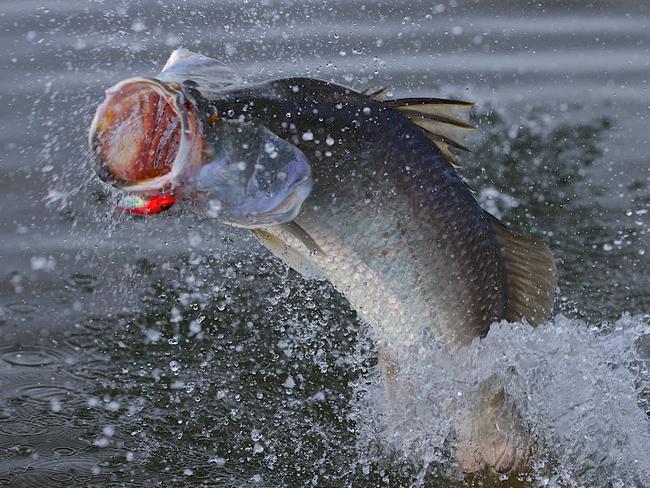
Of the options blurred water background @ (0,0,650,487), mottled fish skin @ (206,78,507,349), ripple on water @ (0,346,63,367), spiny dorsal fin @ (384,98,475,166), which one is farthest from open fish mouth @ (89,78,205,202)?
ripple on water @ (0,346,63,367)

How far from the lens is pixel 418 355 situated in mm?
3572

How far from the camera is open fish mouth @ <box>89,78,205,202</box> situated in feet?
9.55

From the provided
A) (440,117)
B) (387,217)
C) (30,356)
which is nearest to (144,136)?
(387,217)

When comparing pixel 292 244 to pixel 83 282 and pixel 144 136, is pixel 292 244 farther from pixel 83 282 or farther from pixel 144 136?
pixel 83 282

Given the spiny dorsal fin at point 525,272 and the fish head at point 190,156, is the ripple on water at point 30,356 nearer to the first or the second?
the fish head at point 190,156

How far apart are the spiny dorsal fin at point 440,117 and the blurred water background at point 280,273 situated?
67cm

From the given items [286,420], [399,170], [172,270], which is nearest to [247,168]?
[399,170]

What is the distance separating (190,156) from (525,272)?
1.22m

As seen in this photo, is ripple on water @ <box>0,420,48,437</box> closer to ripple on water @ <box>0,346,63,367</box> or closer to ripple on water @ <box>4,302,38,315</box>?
ripple on water @ <box>0,346,63,367</box>

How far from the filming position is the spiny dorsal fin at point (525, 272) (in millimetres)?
3496

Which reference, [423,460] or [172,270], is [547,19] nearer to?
[172,270]

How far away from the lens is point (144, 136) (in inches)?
118

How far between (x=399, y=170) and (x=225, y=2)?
4100mm

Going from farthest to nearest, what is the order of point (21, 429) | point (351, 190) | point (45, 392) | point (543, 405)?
point (45, 392)
point (21, 429)
point (543, 405)
point (351, 190)
